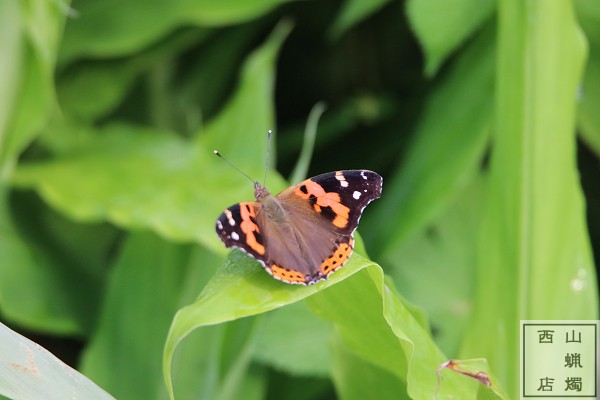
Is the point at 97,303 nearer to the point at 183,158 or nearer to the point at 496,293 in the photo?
the point at 183,158

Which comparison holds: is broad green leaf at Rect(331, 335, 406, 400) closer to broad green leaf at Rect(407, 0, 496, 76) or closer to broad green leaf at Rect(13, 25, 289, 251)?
broad green leaf at Rect(13, 25, 289, 251)

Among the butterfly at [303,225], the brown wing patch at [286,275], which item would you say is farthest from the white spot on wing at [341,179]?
the brown wing patch at [286,275]

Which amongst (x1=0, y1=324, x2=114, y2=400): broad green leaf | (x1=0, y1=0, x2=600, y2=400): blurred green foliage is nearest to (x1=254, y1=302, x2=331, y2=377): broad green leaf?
(x1=0, y1=0, x2=600, y2=400): blurred green foliage

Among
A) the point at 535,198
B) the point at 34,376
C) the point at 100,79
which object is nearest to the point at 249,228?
the point at 34,376

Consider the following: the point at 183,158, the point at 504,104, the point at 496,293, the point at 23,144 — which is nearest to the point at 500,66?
the point at 504,104

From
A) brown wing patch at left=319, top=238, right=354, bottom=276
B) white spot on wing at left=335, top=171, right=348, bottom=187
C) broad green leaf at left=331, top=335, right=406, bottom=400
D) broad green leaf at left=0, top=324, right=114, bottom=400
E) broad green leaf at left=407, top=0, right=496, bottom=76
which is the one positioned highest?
broad green leaf at left=407, top=0, right=496, bottom=76
